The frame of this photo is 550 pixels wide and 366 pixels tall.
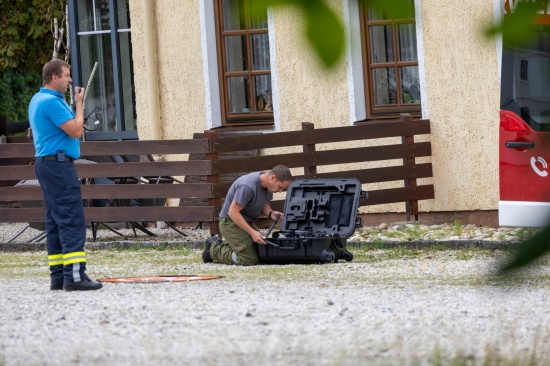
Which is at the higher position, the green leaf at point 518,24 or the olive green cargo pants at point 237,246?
the green leaf at point 518,24

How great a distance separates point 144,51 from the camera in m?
14.8

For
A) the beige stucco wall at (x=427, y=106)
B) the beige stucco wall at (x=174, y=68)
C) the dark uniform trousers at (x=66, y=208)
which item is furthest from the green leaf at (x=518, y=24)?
the beige stucco wall at (x=174, y=68)

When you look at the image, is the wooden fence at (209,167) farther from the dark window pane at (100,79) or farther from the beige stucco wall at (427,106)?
the dark window pane at (100,79)

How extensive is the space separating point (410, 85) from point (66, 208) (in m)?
6.00

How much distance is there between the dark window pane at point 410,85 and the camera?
13.5 meters

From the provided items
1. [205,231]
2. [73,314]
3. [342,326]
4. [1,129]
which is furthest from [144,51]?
[342,326]

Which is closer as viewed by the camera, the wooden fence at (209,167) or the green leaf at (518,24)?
the green leaf at (518,24)

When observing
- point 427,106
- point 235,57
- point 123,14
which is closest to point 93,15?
point 123,14

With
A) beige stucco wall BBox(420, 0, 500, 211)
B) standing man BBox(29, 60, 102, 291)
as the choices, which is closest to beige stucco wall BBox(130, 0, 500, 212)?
beige stucco wall BBox(420, 0, 500, 211)

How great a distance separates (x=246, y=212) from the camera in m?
10.4

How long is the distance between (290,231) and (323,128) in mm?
2966

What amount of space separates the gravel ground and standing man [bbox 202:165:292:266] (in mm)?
353

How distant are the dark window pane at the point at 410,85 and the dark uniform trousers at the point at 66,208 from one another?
5.79 meters

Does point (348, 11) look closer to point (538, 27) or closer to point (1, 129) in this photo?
point (538, 27)
